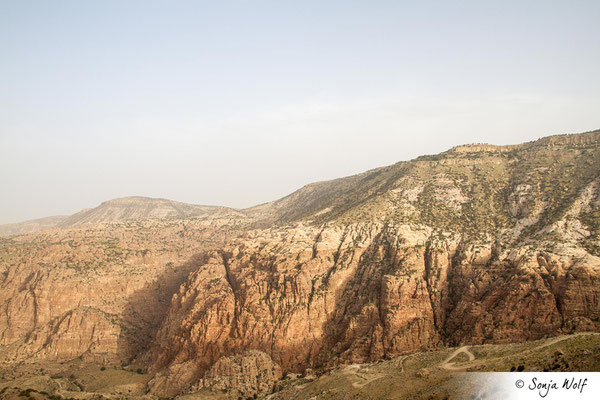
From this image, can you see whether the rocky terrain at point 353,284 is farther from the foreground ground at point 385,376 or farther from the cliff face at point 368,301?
the foreground ground at point 385,376

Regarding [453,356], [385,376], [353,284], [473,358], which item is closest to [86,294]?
[353,284]

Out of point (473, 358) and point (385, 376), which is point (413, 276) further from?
point (385, 376)

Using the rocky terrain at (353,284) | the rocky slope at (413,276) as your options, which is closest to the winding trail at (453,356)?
the rocky terrain at (353,284)

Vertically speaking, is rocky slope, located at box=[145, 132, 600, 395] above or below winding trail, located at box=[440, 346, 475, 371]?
above

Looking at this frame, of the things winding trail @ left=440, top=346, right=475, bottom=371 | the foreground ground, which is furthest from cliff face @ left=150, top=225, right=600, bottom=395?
winding trail @ left=440, top=346, right=475, bottom=371

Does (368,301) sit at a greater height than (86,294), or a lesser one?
lesser

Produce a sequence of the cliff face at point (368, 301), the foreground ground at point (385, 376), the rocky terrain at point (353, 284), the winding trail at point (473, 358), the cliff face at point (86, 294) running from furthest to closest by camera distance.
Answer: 1. the cliff face at point (86, 294)
2. the rocky terrain at point (353, 284)
3. the cliff face at point (368, 301)
4. the winding trail at point (473, 358)
5. the foreground ground at point (385, 376)

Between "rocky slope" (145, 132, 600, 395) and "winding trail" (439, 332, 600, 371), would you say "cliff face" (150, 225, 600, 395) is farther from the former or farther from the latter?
"winding trail" (439, 332, 600, 371)
